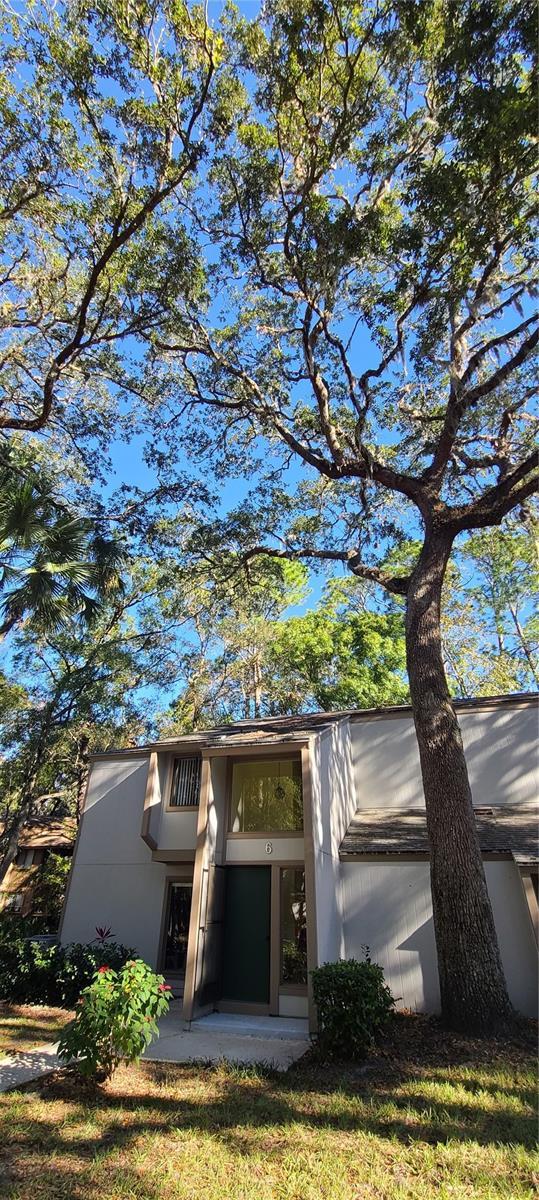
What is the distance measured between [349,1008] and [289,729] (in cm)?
462

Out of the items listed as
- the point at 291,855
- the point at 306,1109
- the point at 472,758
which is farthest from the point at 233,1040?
the point at 472,758

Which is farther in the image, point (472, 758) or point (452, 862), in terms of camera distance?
point (472, 758)

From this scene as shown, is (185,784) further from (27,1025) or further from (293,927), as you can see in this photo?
(27,1025)

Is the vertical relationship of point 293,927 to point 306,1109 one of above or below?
above

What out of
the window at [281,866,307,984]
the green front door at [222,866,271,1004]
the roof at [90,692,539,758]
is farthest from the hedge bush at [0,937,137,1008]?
the roof at [90,692,539,758]

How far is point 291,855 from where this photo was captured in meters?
9.29

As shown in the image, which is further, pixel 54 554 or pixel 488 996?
pixel 54 554

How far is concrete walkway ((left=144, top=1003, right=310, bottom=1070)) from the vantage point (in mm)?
6555

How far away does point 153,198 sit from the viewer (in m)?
9.10

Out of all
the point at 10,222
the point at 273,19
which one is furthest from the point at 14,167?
the point at 273,19

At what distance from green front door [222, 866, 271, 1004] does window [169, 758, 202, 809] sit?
167 centimetres

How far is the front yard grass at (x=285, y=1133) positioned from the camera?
370cm

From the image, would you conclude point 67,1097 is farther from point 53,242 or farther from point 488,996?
point 53,242

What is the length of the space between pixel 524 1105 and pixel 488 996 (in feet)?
6.23
